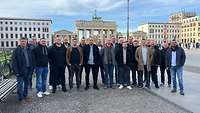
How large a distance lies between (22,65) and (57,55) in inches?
79.2

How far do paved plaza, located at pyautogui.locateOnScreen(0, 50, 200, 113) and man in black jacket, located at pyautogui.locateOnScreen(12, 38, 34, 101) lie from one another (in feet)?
1.26

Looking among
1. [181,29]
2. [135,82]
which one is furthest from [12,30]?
[135,82]

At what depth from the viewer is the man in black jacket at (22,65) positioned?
1204cm

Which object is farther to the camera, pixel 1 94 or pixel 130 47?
pixel 130 47

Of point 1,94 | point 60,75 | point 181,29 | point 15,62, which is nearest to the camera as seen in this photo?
point 1,94

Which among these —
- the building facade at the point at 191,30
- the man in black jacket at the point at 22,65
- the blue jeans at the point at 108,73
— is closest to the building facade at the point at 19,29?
the building facade at the point at 191,30

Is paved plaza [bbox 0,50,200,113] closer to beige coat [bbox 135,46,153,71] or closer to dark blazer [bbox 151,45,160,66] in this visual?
beige coat [bbox 135,46,153,71]

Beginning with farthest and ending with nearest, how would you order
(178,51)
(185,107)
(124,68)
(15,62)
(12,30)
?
1. (12,30)
2. (124,68)
3. (178,51)
4. (15,62)
5. (185,107)

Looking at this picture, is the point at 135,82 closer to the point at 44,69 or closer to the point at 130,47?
the point at 130,47

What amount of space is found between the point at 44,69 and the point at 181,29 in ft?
510

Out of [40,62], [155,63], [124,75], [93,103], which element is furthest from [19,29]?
[93,103]

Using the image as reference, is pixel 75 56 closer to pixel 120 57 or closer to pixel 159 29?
pixel 120 57

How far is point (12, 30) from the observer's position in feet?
477

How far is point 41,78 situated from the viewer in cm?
1342
